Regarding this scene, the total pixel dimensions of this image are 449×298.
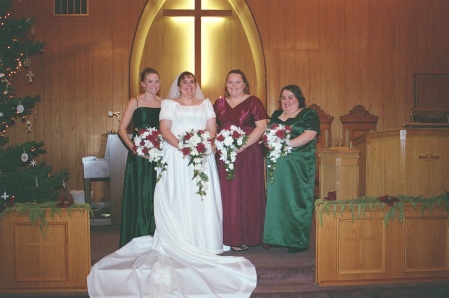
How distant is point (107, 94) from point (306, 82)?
11.5 ft

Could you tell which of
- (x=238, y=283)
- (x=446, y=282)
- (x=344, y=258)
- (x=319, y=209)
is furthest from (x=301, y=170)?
(x=446, y=282)

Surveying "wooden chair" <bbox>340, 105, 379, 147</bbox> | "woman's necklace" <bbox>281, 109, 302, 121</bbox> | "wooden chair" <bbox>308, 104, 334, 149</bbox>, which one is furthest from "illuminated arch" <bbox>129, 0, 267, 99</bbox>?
"woman's necklace" <bbox>281, 109, 302, 121</bbox>

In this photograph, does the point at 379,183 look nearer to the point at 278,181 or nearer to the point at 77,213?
the point at 278,181

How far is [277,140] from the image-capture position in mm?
4516

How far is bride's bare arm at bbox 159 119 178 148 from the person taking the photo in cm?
448

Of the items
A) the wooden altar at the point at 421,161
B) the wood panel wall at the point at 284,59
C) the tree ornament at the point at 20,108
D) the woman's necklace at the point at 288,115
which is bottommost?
the wooden altar at the point at 421,161

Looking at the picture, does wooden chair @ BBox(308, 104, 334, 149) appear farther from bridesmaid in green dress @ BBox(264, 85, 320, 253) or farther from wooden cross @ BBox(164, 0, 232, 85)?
bridesmaid in green dress @ BBox(264, 85, 320, 253)

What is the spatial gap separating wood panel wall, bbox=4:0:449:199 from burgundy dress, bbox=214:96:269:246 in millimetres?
3809

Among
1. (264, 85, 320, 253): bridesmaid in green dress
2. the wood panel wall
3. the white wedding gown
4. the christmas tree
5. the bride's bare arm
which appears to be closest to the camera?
the white wedding gown

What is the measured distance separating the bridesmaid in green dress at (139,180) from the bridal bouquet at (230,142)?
2.72 feet

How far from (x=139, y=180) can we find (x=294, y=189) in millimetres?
1550

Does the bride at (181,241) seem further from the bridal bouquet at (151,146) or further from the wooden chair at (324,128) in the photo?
the wooden chair at (324,128)

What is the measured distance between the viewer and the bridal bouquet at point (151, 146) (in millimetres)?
4527

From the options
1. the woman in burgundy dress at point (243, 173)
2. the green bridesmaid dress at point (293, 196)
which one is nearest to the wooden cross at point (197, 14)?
the woman in burgundy dress at point (243, 173)
